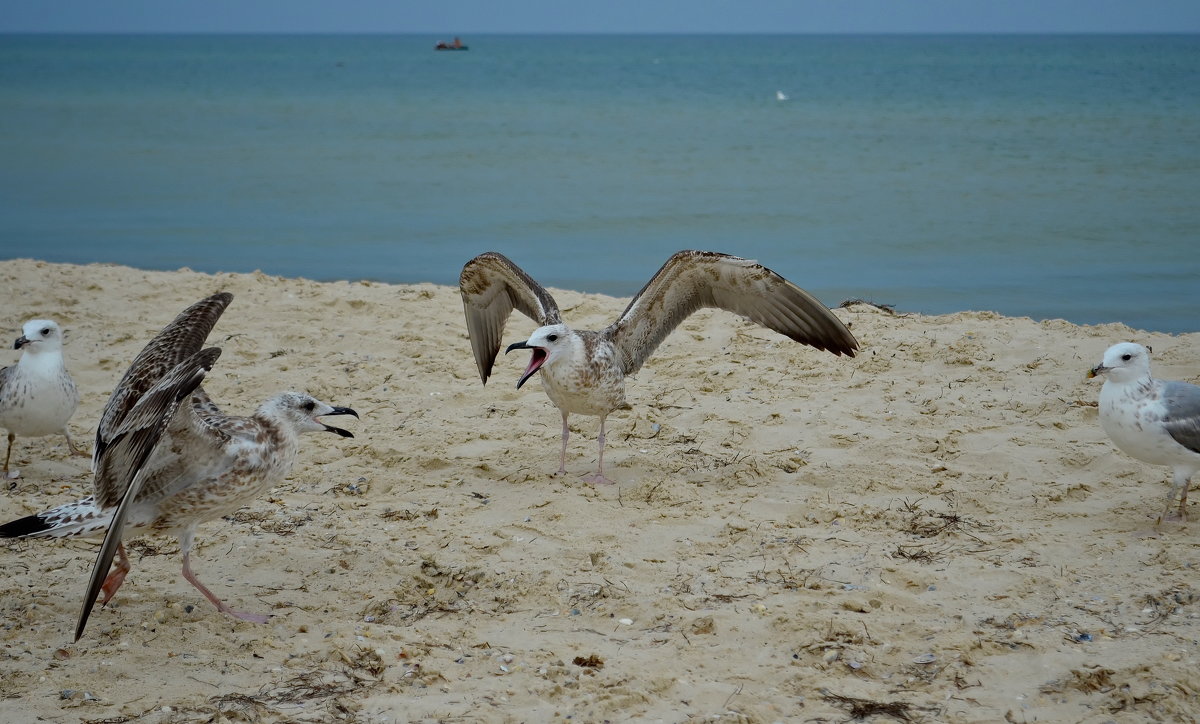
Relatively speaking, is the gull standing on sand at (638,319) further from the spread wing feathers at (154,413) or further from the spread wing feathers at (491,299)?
the spread wing feathers at (154,413)

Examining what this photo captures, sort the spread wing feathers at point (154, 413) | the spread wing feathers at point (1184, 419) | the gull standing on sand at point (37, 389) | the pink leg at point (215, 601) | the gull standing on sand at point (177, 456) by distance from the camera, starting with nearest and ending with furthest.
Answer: the spread wing feathers at point (154, 413) → the gull standing on sand at point (177, 456) → the pink leg at point (215, 601) → the spread wing feathers at point (1184, 419) → the gull standing on sand at point (37, 389)

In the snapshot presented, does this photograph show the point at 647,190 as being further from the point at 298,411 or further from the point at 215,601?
the point at 215,601

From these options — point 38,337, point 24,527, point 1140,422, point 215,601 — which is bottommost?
point 215,601

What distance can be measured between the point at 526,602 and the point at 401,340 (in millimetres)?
3770

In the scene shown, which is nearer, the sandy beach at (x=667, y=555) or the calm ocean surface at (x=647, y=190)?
the sandy beach at (x=667, y=555)

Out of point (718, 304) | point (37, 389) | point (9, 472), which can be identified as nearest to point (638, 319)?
point (718, 304)

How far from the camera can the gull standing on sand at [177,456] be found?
153 inches

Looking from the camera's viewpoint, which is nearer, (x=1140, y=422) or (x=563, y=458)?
(x=1140, y=422)

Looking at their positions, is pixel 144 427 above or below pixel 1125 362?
below

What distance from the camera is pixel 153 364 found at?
4.54 meters

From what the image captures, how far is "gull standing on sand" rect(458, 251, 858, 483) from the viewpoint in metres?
5.69

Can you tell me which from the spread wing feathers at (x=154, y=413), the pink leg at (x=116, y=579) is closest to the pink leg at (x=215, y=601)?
the pink leg at (x=116, y=579)

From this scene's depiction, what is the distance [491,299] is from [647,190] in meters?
12.0

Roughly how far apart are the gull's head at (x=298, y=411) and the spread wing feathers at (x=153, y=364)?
42cm
